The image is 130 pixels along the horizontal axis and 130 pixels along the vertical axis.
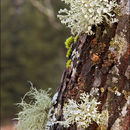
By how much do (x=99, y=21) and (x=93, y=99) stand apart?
1.03 feet

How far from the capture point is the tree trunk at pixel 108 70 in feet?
4.24

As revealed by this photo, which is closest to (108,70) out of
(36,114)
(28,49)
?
(36,114)

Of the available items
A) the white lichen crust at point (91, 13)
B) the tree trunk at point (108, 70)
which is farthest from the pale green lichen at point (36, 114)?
the white lichen crust at point (91, 13)

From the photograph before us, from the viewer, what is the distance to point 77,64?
1.41 m

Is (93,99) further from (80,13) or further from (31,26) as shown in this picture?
(31,26)

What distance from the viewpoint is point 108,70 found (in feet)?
4.33

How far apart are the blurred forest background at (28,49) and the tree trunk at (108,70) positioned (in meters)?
13.8

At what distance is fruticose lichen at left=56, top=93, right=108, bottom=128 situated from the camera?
1.32 meters

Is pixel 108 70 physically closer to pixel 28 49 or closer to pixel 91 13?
pixel 91 13

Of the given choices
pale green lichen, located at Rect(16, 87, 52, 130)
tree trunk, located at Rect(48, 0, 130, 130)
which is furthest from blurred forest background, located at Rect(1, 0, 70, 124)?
tree trunk, located at Rect(48, 0, 130, 130)

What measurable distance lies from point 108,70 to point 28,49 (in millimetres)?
15413

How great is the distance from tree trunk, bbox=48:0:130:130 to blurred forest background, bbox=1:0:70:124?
1379 centimetres

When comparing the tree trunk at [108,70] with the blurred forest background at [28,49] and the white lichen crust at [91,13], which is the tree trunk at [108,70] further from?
the blurred forest background at [28,49]

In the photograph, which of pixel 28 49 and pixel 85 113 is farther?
pixel 28 49
